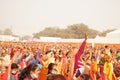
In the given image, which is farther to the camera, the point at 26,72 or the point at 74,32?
the point at 74,32

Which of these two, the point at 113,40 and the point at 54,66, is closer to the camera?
the point at 54,66

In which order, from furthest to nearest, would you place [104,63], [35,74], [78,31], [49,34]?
[49,34] → [78,31] → [104,63] → [35,74]

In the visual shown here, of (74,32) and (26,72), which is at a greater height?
(74,32)

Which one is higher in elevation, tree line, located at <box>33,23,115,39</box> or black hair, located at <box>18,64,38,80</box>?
tree line, located at <box>33,23,115,39</box>

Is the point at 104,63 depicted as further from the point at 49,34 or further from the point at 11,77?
the point at 49,34

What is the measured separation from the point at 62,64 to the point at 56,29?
143169 millimetres

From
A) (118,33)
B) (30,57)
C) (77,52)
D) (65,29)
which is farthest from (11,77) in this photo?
(65,29)

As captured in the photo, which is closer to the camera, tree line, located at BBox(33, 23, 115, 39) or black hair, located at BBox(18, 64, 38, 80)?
black hair, located at BBox(18, 64, 38, 80)

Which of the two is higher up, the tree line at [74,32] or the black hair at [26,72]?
the tree line at [74,32]

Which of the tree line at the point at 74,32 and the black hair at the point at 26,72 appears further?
the tree line at the point at 74,32

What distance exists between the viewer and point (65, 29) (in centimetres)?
13838

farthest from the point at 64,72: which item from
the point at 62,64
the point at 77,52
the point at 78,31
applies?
the point at 78,31

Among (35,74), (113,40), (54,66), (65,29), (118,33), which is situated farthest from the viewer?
(65,29)

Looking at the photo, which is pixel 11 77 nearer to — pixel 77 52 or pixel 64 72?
pixel 77 52
